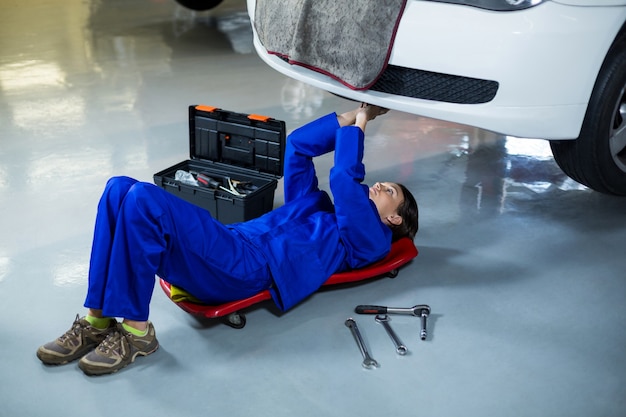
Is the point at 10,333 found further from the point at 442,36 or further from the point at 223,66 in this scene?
the point at 223,66

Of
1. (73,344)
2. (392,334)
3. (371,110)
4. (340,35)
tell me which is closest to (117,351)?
(73,344)

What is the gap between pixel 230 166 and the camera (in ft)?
11.3

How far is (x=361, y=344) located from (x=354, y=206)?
17.8 inches

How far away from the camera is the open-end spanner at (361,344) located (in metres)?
2.39

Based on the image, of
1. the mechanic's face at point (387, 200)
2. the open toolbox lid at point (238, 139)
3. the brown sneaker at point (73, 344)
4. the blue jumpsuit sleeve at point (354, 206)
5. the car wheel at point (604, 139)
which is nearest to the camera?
the brown sneaker at point (73, 344)

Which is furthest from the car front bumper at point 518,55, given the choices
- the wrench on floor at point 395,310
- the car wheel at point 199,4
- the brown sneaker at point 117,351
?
the car wheel at point 199,4

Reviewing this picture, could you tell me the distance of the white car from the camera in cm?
280

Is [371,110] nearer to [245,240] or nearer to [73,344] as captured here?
[245,240]

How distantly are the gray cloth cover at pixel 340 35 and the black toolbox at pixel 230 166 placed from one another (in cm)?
31

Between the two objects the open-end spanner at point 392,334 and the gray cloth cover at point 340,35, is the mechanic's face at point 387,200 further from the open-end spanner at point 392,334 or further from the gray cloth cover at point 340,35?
the gray cloth cover at point 340,35

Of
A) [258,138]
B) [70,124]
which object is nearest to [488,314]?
[258,138]

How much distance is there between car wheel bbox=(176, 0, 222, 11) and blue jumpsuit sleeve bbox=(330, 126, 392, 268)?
204 inches

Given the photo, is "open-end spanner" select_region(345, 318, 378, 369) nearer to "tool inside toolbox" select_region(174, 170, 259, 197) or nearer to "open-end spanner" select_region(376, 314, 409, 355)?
"open-end spanner" select_region(376, 314, 409, 355)

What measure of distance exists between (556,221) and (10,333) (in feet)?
7.29
